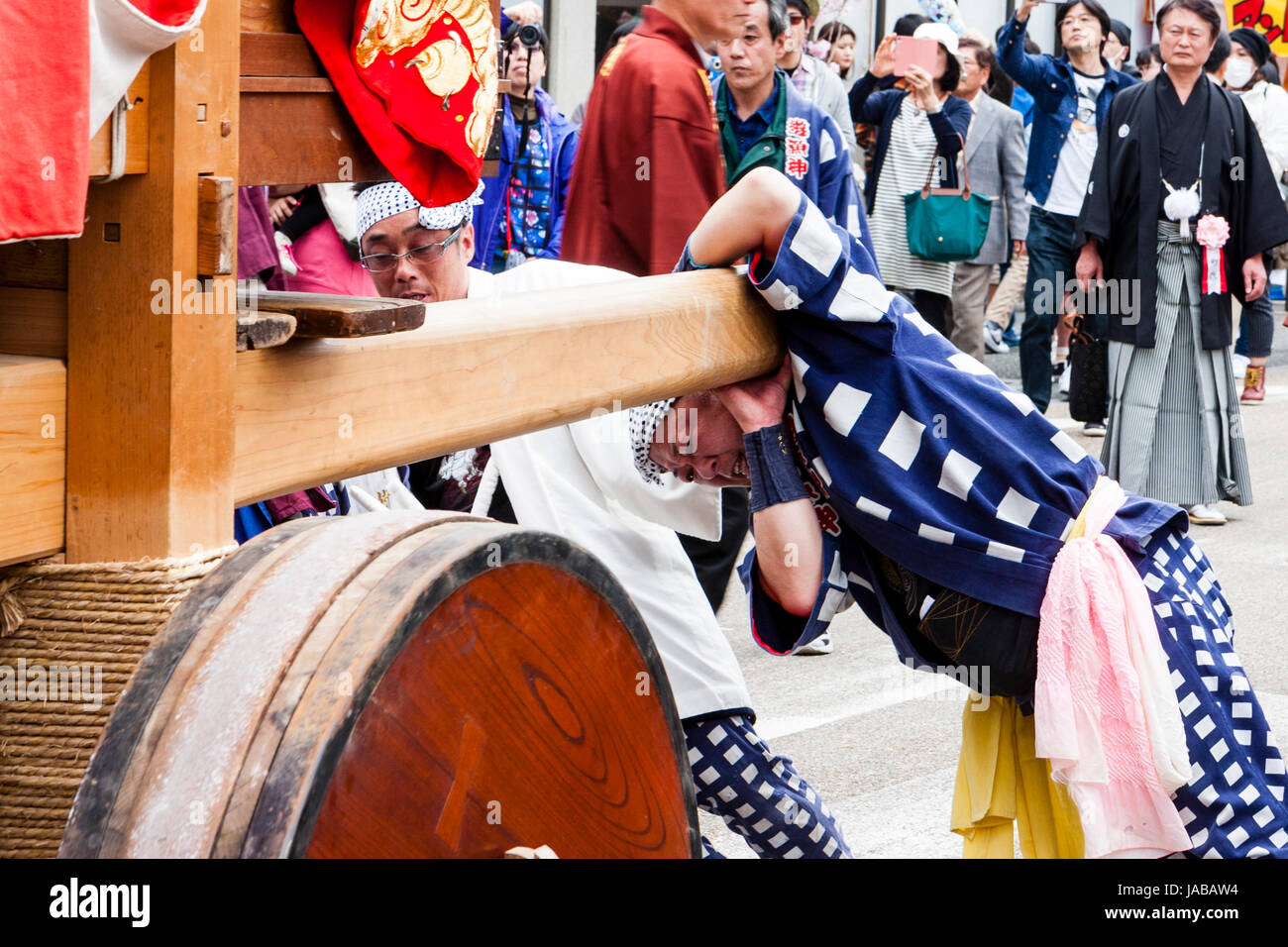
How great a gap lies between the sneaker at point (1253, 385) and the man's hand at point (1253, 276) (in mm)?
2450

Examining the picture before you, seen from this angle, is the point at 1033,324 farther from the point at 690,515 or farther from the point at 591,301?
the point at 591,301

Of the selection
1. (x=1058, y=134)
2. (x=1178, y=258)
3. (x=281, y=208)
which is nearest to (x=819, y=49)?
(x=1058, y=134)

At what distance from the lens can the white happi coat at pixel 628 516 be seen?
271cm

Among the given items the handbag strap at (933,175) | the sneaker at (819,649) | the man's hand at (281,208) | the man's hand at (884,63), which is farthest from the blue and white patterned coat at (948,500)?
the man's hand at (884,63)

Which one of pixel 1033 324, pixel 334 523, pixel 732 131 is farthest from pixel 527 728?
pixel 1033 324

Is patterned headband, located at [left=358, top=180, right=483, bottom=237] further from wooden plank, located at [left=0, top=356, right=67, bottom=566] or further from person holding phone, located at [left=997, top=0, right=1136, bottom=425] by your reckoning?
person holding phone, located at [left=997, top=0, right=1136, bottom=425]

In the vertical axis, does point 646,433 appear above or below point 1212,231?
above

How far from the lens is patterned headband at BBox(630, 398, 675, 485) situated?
250 cm

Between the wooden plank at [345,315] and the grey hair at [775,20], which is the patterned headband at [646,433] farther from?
the grey hair at [775,20]

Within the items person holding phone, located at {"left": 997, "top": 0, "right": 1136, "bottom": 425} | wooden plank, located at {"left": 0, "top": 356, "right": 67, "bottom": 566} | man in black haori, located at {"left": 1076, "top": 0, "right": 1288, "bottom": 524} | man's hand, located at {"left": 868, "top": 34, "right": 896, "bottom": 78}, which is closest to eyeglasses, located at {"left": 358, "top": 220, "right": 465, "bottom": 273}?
wooden plank, located at {"left": 0, "top": 356, "right": 67, "bottom": 566}

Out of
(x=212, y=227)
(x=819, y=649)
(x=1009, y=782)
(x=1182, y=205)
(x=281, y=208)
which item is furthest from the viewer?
(x=1182, y=205)

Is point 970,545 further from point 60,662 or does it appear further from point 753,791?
point 60,662

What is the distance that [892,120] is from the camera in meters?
8.34

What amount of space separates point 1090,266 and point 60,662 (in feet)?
20.8
